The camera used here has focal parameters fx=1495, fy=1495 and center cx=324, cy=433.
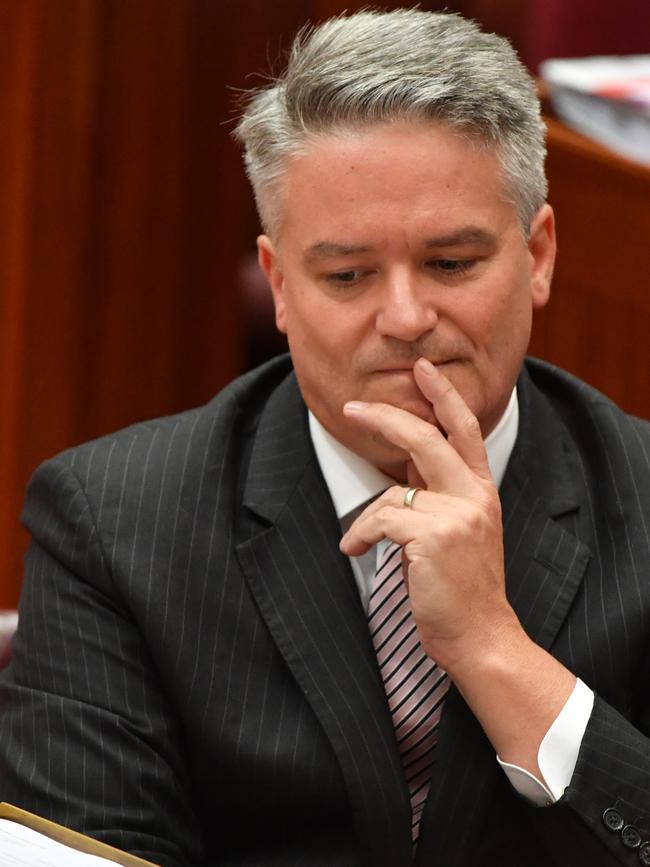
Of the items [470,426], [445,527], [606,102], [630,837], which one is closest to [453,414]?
[470,426]

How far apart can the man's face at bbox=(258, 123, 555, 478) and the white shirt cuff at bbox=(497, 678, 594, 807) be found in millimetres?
333

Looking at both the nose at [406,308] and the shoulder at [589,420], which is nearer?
the nose at [406,308]

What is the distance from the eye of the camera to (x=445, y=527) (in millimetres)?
1446

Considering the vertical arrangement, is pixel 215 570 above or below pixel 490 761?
above

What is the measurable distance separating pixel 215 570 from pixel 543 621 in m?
0.35

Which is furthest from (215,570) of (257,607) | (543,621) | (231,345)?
(231,345)

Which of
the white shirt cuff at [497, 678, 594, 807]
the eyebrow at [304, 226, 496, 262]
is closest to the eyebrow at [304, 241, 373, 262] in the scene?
the eyebrow at [304, 226, 496, 262]

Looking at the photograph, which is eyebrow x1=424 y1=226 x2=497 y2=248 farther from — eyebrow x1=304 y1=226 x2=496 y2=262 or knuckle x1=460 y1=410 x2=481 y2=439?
knuckle x1=460 y1=410 x2=481 y2=439

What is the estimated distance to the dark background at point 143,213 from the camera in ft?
8.74

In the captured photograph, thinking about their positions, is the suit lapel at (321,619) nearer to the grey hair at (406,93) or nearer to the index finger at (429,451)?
the index finger at (429,451)

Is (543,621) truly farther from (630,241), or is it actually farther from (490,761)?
(630,241)

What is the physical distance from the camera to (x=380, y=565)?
1.60m

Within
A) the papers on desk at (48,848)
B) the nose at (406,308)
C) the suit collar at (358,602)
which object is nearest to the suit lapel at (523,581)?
the suit collar at (358,602)

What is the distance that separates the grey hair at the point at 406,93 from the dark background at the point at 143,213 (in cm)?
104
